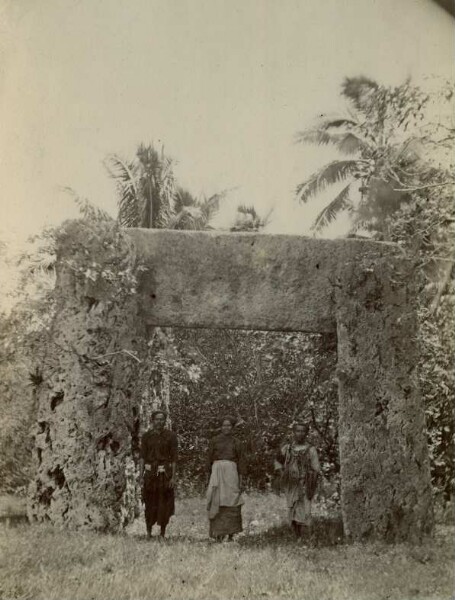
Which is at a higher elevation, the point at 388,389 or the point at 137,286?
the point at 137,286

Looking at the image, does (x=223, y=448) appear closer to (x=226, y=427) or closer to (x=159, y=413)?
(x=226, y=427)

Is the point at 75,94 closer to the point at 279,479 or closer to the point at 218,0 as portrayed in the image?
the point at 218,0

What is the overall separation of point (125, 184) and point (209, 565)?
2.41 metres

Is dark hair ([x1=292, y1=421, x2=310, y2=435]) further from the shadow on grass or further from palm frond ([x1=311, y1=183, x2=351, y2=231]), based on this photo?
palm frond ([x1=311, y1=183, x2=351, y2=231])

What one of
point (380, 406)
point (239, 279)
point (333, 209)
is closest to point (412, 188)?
point (333, 209)

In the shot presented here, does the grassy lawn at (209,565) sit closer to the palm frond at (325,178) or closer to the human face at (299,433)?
the human face at (299,433)

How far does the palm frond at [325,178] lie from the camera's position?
4.11m

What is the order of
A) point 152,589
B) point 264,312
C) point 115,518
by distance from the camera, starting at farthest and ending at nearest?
point 264,312, point 115,518, point 152,589

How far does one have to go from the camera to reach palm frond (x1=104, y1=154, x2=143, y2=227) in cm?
400

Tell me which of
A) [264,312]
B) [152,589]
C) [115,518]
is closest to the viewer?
[152,589]

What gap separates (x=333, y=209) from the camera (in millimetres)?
4199

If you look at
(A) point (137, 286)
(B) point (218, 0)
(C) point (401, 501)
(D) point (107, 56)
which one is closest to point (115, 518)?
(A) point (137, 286)

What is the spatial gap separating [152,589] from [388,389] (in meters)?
1.92

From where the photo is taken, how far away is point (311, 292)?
4121 millimetres
